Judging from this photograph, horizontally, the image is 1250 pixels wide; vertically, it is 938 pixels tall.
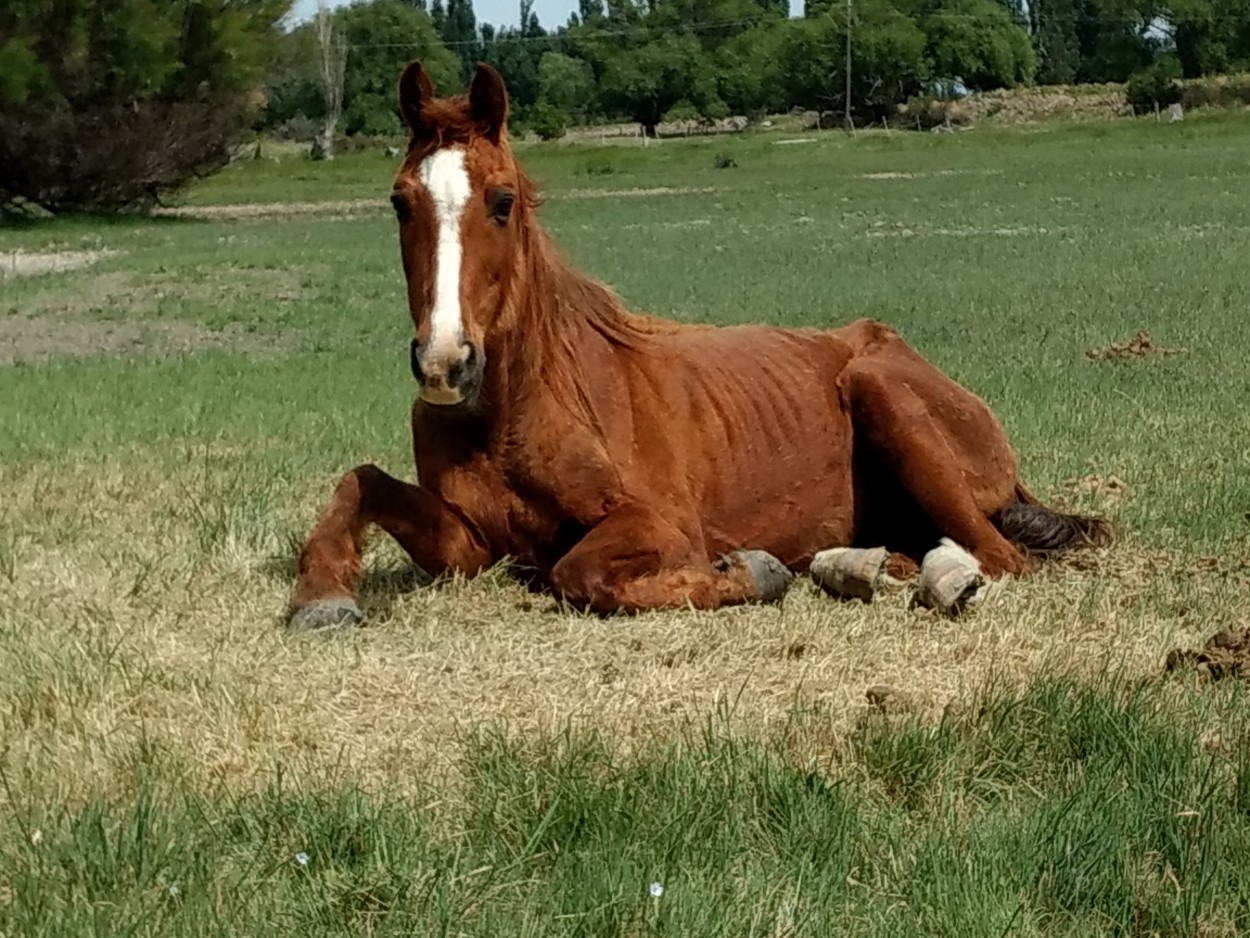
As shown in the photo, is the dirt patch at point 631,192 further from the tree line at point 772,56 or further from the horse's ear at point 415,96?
the tree line at point 772,56

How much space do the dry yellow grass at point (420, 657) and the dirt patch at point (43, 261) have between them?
19.4 metres

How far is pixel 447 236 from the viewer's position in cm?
524

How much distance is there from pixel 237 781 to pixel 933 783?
64.9 inches

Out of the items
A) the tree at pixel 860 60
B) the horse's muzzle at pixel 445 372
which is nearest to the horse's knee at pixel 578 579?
the horse's muzzle at pixel 445 372

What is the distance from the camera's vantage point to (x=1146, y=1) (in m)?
110

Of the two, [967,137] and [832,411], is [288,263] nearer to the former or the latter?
[832,411]

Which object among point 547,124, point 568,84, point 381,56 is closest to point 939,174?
point 547,124

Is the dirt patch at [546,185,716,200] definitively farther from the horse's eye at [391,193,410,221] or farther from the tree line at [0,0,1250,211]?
the horse's eye at [391,193,410,221]

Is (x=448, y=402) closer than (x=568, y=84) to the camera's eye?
Yes

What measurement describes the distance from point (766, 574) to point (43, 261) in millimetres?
23971

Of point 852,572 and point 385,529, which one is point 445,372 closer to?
point 385,529

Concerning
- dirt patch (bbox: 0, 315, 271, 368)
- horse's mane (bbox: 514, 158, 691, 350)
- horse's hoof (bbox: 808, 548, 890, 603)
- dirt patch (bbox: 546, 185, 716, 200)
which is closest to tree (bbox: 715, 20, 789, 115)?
dirt patch (bbox: 546, 185, 716, 200)

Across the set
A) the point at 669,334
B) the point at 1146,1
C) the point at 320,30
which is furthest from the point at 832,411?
the point at 1146,1

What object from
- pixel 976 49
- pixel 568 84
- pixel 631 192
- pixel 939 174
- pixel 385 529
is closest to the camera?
pixel 385 529
